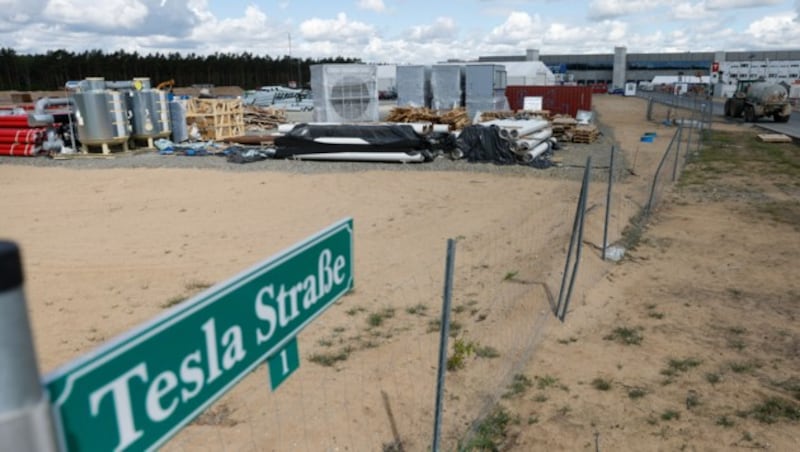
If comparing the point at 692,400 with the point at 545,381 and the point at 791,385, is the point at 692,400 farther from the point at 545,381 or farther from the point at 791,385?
the point at 545,381

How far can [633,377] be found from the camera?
548 centimetres

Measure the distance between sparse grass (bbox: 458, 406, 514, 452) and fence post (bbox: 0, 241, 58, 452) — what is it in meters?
3.87

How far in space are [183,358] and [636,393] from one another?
4.82 m

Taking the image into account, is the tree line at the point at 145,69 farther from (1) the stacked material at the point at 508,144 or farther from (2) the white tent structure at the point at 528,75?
(1) the stacked material at the point at 508,144

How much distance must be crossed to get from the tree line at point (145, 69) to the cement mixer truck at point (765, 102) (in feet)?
175

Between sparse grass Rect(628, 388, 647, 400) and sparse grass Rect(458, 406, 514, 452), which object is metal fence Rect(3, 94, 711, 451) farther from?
sparse grass Rect(628, 388, 647, 400)

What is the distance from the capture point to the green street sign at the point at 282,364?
1.81 metres

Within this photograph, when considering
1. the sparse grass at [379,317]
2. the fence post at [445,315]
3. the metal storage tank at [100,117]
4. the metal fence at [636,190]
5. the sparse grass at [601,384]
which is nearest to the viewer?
the fence post at [445,315]

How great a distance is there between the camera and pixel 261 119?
3091 cm

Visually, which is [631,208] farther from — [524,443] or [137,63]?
[137,63]

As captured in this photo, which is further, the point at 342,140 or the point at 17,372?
the point at 342,140

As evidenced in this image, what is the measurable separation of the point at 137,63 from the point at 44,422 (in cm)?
6772

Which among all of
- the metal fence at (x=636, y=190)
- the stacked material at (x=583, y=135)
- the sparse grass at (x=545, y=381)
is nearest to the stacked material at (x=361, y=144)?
the metal fence at (x=636, y=190)

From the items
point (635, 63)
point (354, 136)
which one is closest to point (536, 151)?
point (354, 136)
